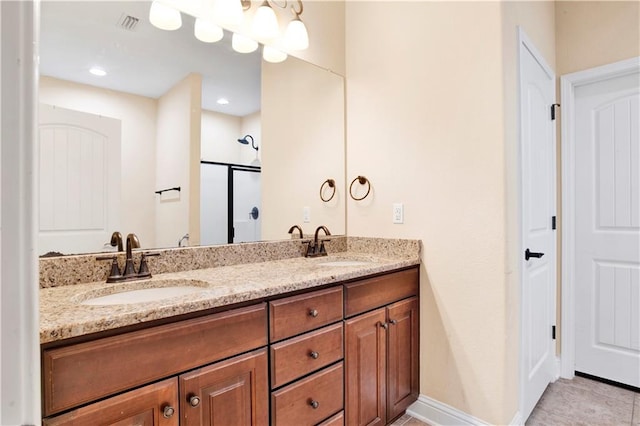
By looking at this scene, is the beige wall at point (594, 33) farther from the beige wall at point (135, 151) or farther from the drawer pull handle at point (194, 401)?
the drawer pull handle at point (194, 401)

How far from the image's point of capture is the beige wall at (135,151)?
1.41m

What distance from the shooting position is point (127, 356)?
902 millimetres

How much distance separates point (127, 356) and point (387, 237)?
1524 mm

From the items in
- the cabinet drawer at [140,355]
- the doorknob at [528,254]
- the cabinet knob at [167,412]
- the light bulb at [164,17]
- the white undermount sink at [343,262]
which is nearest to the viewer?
the cabinet drawer at [140,355]

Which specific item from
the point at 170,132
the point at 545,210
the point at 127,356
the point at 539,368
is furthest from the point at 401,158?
the point at 127,356

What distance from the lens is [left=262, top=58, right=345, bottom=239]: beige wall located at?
204 centimetres

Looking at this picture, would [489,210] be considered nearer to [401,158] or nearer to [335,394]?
[401,158]

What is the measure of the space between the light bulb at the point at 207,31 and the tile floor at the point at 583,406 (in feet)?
7.28

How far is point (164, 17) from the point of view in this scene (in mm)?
1561

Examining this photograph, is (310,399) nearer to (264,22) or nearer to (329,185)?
(329,185)

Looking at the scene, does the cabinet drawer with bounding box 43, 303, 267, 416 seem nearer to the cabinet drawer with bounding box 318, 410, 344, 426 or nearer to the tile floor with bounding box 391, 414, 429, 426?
the cabinet drawer with bounding box 318, 410, 344, 426

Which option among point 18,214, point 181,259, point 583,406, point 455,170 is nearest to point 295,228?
point 181,259

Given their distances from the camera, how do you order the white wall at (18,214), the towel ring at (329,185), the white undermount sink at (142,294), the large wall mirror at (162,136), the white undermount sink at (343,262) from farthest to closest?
the towel ring at (329,185), the white undermount sink at (343,262), the large wall mirror at (162,136), the white undermount sink at (142,294), the white wall at (18,214)

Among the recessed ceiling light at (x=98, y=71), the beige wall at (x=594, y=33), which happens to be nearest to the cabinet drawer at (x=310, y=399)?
the recessed ceiling light at (x=98, y=71)
